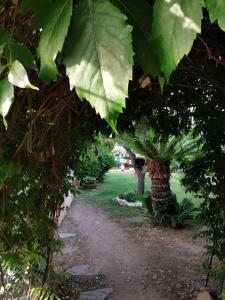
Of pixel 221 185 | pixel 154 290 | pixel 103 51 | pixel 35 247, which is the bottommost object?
pixel 154 290

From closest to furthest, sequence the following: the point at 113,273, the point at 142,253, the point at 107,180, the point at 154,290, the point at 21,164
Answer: the point at 21,164
the point at 154,290
the point at 113,273
the point at 142,253
the point at 107,180

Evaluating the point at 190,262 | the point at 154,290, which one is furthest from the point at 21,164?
the point at 190,262

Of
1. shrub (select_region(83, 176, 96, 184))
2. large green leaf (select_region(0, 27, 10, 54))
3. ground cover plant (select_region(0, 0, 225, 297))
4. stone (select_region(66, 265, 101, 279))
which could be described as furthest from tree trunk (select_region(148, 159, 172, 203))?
large green leaf (select_region(0, 27, 10, 54))

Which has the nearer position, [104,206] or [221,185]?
[221,185]

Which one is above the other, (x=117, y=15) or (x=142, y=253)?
(x=117, y=15)

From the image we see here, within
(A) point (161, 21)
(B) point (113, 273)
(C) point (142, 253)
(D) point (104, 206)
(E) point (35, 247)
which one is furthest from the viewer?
(D) point (104, 206)

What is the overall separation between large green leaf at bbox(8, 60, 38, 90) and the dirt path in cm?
506

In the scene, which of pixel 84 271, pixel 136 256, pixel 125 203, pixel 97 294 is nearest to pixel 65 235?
pixel 136 256

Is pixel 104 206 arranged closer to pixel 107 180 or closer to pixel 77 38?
pixel 107 180

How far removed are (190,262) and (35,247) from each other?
5.22 meters

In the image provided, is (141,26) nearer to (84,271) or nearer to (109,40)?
(109,40)

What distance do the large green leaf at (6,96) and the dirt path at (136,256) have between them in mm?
5029

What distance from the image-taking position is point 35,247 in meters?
2.03

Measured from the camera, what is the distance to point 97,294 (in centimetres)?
511
